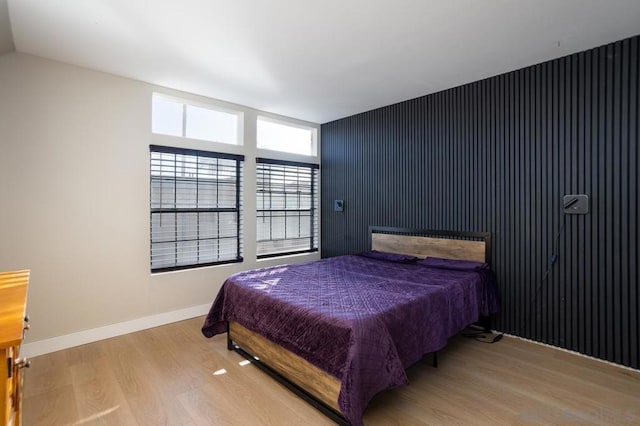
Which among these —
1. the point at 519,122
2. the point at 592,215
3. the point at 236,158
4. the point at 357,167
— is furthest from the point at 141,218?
the point at 592,215

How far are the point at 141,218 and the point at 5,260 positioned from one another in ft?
3.70

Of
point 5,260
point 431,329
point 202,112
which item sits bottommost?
point 431,329

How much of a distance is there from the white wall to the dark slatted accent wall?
3.16 metres

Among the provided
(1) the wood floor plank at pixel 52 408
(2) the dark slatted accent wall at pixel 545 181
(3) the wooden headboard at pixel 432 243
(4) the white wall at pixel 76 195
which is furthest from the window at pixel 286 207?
(1) the wood floor plank at pixel 52 408

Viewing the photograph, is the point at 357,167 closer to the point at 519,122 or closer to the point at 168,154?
the point at 519,122

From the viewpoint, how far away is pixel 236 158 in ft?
14.1

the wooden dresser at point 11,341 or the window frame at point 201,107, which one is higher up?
the window frame at point 201,107

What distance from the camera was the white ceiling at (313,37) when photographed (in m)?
2.24

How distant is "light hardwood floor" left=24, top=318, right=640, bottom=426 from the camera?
79.5 inches

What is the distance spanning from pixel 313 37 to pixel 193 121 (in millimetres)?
2088

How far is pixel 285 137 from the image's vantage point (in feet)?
16.6

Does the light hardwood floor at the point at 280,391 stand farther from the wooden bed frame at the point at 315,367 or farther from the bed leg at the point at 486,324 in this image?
the bed leg at the point at 486,324

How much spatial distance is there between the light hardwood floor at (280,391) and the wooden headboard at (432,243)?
38.8 inches

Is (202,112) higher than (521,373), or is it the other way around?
(202,112)
